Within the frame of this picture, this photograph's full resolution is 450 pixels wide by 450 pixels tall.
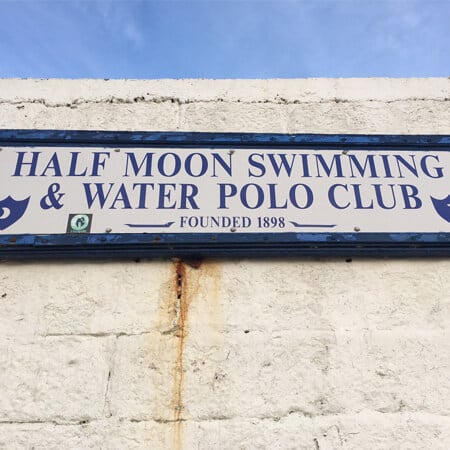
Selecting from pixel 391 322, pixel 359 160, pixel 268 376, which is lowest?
pixel 268 376

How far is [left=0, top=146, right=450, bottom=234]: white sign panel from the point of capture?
171 centimetres

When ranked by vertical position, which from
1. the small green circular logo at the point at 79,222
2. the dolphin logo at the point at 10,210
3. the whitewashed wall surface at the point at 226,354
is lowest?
the whitewashed wall surface at the point at 226,354

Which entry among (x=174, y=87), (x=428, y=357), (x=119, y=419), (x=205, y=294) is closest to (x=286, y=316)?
(x=205, y=294)

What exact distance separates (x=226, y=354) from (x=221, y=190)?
546 millimetres

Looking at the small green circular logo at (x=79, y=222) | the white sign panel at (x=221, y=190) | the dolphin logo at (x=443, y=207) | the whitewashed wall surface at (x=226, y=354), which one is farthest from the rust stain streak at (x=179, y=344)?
the dolphin logo at (x=443, y=207)

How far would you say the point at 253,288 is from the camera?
1.64m

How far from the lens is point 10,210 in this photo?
1731 millimetres

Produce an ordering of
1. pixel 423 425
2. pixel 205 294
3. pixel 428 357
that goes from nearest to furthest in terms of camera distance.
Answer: pixel 423 425 < pixel 428 357 < pixel 205 294

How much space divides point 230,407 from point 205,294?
0.34 metres

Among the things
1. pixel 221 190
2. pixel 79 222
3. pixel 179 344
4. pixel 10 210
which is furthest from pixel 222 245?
pixel 10 210

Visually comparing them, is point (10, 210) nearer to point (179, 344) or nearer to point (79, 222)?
point (79, 222)

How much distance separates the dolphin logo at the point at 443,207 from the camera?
1747 mm

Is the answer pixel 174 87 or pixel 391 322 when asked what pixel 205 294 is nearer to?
pixel 391 322

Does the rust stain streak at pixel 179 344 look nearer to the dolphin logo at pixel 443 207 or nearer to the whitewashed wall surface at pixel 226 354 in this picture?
the whitewashed wall surface at pixel 226 354
